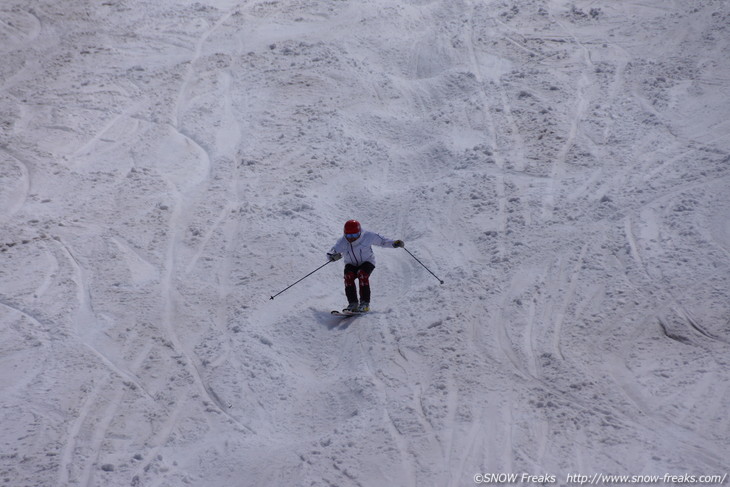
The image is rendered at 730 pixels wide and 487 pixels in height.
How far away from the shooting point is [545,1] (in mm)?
17953

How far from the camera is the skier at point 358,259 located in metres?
10.1

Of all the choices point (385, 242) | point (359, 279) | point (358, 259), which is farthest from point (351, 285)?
point (385, 242)

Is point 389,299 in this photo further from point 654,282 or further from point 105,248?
point 105,248

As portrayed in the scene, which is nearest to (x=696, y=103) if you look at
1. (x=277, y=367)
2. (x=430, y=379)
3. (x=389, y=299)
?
(x=389, y=299)

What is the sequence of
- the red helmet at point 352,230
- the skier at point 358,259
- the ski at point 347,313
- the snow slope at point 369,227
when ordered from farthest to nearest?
the ski at point 347,313 → the skier at point 358,259 → the red helmet at point 352,230 → the snow slope at point 369,227

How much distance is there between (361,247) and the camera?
10.1 meters

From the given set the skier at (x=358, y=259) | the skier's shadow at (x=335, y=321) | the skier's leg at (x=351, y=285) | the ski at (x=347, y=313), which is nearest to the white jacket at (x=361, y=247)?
the skier at (x=358, y=259)

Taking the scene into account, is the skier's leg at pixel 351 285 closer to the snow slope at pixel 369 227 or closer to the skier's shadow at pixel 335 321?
the skier's shadow at pixel 335 321

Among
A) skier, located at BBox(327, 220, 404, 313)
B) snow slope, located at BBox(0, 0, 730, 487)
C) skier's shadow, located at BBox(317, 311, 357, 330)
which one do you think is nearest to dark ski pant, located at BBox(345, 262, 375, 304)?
skier, located at BBox(327, 220, 404, 313)

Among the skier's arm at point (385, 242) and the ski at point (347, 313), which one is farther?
the ski at point (347, 313)

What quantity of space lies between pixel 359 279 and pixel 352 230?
26.8 inches

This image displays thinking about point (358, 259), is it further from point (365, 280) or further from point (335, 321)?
point (335, 321)

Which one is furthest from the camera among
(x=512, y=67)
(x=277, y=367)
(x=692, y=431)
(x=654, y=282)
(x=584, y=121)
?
(x=512, y=67)

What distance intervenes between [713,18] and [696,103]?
3393 mm
